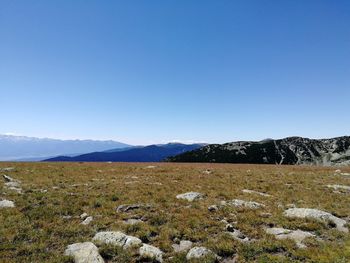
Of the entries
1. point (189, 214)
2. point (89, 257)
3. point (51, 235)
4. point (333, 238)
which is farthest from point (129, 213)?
point (333, 238)

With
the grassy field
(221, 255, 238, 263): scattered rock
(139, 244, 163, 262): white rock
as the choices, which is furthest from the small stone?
(221, 255, 238, 263): scattered rock

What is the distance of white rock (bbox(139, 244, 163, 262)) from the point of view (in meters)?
10.8

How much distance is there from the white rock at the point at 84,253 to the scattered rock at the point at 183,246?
10.2 ft

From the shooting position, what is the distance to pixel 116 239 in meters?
12.2

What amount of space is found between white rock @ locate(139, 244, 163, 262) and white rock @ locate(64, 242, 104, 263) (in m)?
1.55

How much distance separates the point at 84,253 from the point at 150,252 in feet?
8.08

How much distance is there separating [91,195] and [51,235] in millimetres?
7787

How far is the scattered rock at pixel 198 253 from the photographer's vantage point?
10985 mm

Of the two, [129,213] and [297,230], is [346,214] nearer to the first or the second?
[297,230]

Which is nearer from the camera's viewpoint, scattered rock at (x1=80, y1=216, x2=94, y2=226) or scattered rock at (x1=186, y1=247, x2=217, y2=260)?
scattered rock at (x1=186, y1=247, x2=217, y2=260)

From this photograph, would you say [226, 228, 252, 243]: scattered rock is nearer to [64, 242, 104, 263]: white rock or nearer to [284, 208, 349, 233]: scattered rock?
[284, 208, 349, 233]: scattered rock

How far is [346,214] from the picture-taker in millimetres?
17188

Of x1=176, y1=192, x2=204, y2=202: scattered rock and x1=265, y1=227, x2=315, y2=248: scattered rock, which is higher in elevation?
x1=176, y1=192, x2=204, y2=202: scattered rock

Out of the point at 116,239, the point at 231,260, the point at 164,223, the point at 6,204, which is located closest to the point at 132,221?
the point at 164,223
